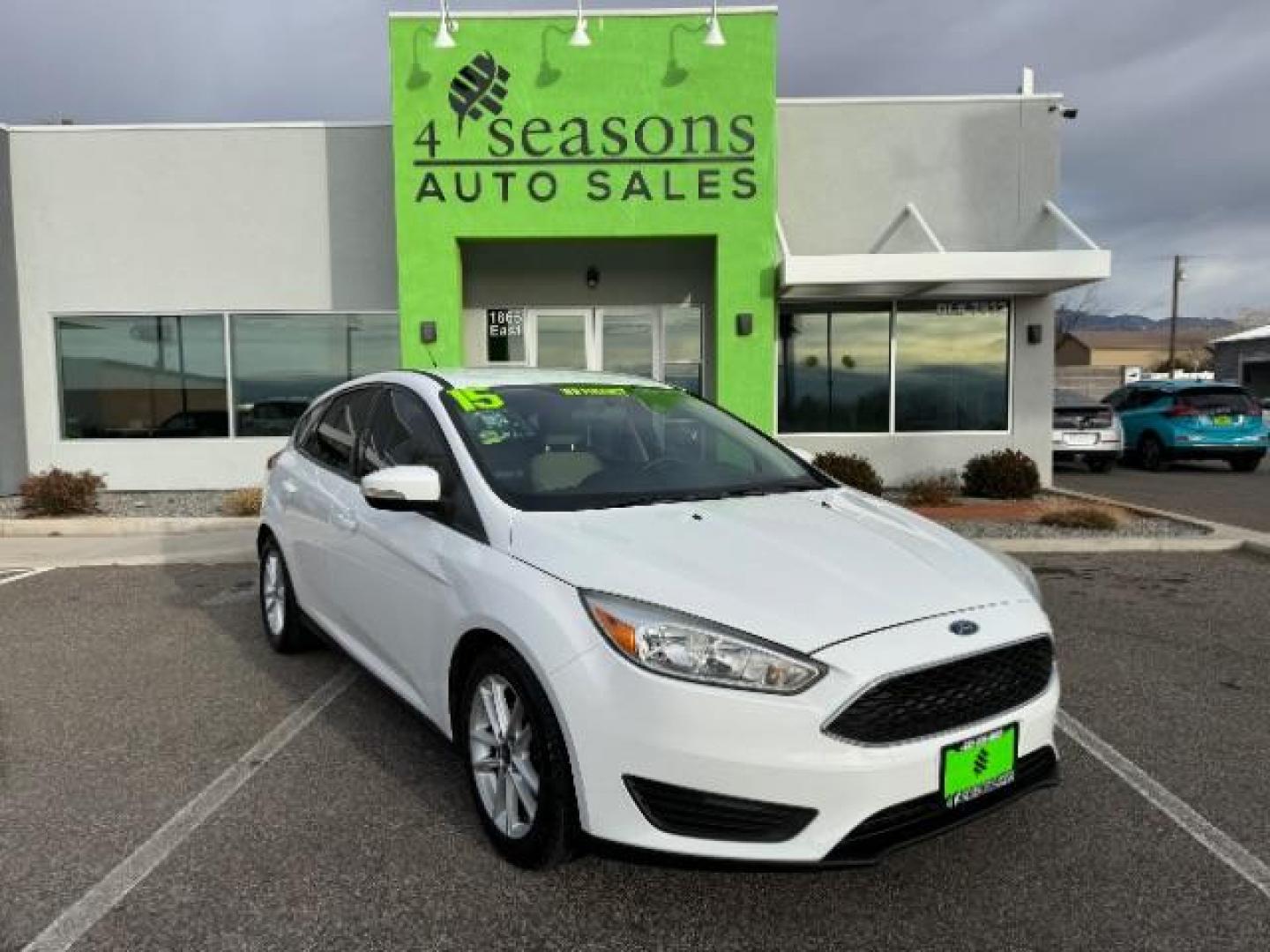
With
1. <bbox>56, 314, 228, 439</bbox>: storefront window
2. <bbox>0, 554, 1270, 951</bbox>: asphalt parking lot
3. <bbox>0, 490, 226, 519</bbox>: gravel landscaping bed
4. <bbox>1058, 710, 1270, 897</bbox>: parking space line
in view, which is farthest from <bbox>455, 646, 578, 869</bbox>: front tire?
<bbox>56, 314, 228, 439</bbox>: storefront window

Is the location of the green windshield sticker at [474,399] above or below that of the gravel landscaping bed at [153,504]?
above

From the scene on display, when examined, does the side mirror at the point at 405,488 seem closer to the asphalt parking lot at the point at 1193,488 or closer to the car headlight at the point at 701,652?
the car headlight at the point at 701,652

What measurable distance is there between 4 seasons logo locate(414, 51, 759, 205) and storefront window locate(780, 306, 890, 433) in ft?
7.66

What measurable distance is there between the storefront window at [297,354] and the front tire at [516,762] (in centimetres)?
1063

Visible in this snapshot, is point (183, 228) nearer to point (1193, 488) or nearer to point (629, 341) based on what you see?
point (629, 341)

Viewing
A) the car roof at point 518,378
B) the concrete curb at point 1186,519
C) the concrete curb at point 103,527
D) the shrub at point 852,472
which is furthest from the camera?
the shrub at point 852,472

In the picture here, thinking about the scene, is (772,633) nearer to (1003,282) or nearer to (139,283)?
(1003,282)

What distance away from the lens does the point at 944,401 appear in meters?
13.4

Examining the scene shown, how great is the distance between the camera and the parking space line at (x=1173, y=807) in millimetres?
3043

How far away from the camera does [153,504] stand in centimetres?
1186

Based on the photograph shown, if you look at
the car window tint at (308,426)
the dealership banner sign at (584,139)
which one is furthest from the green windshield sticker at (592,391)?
the dealership banner sign at (584,139)

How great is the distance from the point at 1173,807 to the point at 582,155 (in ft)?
33.3

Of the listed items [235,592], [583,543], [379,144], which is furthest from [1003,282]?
[583,543]

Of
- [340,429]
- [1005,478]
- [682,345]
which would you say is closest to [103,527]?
[340,429]
